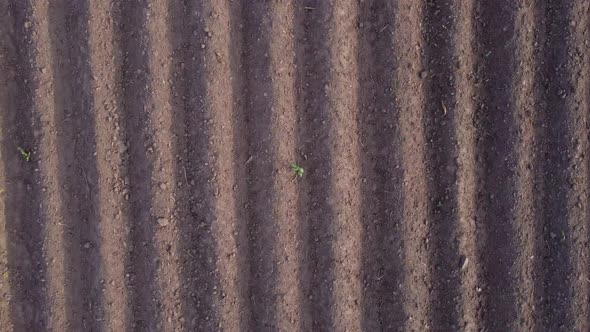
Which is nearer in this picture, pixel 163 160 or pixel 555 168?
pixel 163 160

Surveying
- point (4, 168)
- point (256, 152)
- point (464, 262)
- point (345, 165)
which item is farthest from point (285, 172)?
point (4, 168)

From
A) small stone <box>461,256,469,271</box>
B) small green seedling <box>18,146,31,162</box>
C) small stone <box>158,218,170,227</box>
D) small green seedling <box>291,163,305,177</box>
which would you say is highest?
small green seedling <box>18,146,31,162</box>

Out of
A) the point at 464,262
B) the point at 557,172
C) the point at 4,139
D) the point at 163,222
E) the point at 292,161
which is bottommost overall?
the point at 464,262

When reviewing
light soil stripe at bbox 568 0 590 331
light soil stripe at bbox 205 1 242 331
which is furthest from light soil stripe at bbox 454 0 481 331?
light soil stripe at bbox 205 1 242 331

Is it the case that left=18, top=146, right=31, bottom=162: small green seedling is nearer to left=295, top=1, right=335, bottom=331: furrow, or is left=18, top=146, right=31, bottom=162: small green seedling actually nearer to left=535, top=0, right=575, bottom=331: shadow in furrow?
left=295, top=1, right=335, bottom=331: furrow

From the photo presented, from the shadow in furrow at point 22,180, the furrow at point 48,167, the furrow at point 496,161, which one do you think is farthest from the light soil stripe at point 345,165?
the shadow in furrow at point 22,180

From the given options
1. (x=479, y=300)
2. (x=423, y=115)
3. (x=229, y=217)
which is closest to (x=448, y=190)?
(x=423, y=115)

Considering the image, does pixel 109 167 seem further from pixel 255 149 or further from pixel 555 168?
pixel 555 168
